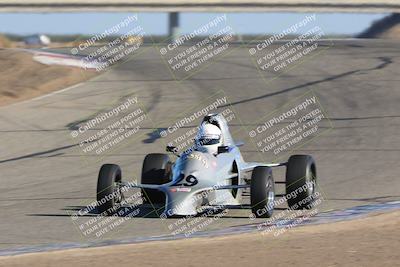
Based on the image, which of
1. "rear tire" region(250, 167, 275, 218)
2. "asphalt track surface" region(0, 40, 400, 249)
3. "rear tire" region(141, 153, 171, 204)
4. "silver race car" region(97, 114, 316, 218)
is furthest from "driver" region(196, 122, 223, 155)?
"rear tire" region(250, 167, 275, 218)

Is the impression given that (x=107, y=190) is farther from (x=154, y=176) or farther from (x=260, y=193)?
(x=260, y=193)

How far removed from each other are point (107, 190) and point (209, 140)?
5.35ft

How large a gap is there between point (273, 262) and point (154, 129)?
13668 millimetres

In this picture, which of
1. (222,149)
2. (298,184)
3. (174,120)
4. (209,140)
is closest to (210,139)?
(209,140)

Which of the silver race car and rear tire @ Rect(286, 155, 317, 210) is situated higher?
the silver race car

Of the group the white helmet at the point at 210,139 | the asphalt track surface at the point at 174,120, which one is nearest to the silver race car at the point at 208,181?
the white helmet at the point at 210,139

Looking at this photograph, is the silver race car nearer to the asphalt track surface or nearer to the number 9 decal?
the number 9 decal

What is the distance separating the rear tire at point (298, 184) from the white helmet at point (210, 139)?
103cm

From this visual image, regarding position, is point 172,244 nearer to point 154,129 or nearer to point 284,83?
point 154,129

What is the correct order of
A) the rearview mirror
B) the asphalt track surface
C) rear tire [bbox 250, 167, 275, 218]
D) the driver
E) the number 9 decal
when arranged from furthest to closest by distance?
the asphalt track surface
the driver
the rearview mirror
the number 9 decal
rear tire [bbox 250, 167, 275, 218]

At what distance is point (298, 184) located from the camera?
48.6 ft

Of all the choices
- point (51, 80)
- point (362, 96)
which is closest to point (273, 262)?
point (362, 96)

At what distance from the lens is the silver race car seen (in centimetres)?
1413

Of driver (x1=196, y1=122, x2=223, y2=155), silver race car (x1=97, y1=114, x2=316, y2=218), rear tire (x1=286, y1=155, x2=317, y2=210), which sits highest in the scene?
driver (x1=196, y1=122, x2=223, y2=155)
